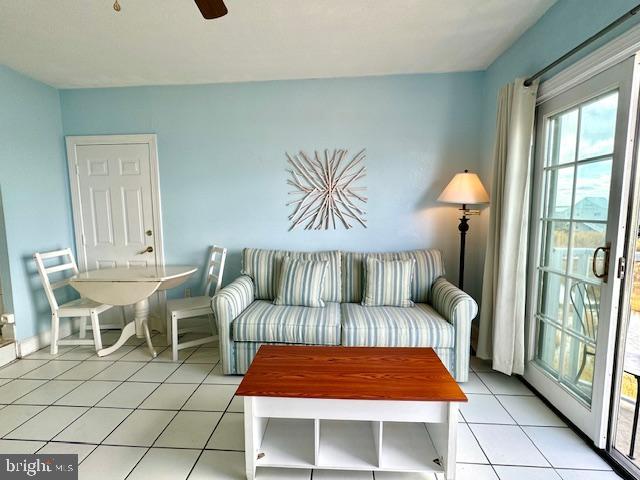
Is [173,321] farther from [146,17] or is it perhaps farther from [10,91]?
[10,91]

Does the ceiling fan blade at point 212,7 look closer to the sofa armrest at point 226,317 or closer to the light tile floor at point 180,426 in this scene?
the sofa armrest at point 226,317

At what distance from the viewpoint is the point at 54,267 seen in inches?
107

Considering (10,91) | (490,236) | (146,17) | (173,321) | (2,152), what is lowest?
(173,321)

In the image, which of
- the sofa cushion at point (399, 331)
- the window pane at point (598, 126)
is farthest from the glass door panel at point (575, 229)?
the sofa cushion at point (399, 331)

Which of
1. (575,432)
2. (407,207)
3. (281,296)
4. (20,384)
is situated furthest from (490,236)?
(20,384)

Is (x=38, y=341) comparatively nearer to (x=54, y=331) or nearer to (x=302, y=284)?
(x=54, y=331)

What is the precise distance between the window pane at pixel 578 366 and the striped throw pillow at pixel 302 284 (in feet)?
5.08

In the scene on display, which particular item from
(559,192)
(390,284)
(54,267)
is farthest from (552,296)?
(54,267)

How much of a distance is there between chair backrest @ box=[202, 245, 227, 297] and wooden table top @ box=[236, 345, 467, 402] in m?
1.34

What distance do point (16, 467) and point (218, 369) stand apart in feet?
3.68

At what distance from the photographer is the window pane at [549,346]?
1.87 metres

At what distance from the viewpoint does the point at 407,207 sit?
9.33ft

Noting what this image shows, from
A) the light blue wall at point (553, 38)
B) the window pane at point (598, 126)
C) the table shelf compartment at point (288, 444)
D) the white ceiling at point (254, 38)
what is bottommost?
the table shelf compartment at point (288, 444)

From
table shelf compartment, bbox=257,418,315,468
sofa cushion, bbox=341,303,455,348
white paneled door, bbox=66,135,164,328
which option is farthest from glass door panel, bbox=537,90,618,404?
white paneled door, bbox=66,135,164,328
